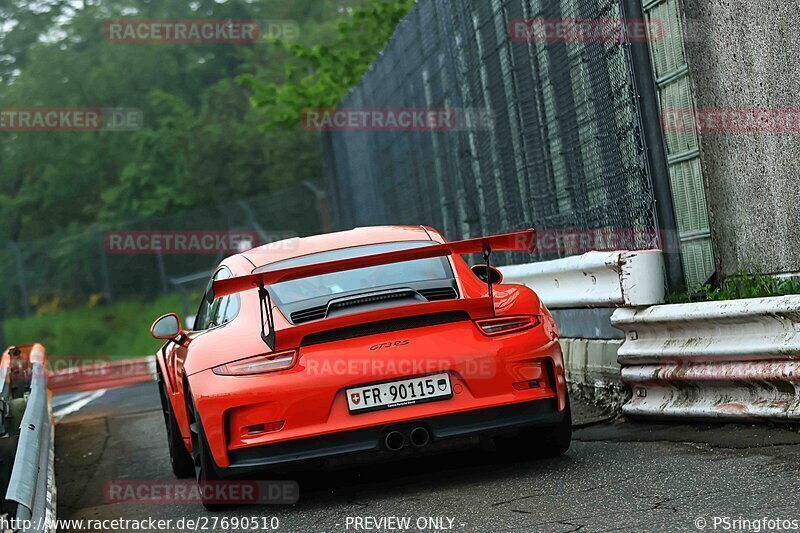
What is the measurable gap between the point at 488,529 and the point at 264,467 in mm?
1361

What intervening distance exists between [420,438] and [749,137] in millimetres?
2678

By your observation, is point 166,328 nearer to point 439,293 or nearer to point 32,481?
point 32,481

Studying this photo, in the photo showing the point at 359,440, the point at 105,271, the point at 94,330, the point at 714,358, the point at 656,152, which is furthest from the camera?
the point at 94,330

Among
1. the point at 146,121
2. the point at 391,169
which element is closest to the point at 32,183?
the point at 146,121

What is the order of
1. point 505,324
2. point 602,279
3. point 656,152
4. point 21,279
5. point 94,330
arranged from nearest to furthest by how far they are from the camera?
1. point 505,324
2. point 656,152
3. point 602,279
4. point 21,279
5. point 94,330

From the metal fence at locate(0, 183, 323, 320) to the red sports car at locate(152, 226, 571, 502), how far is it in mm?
31169

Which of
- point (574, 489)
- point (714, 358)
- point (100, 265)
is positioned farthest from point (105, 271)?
point (574, 489)

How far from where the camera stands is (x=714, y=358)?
7.04m

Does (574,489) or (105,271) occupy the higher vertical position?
(105,271)

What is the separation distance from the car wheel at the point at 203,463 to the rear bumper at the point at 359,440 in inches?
7.2

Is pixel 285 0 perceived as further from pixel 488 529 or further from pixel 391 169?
pixel 488 529

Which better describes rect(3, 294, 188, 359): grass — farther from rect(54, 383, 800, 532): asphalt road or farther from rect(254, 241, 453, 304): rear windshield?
rect(254, 241, 453, 304): rear windshield

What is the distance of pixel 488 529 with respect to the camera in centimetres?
530

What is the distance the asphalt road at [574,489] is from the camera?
17.1 feet
